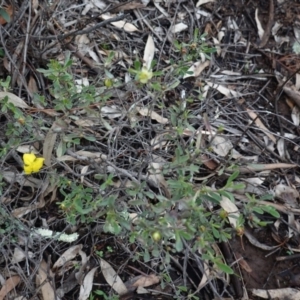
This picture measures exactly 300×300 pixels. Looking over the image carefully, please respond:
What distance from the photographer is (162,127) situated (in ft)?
6.81

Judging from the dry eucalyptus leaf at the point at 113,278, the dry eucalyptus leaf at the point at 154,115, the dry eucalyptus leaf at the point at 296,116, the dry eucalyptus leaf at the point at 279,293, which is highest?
the dry eucalyptus leaf at the point at 154,115

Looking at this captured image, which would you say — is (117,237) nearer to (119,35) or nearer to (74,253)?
(74,253)

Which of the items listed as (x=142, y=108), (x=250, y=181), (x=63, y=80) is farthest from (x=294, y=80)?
(x=63, y=80)

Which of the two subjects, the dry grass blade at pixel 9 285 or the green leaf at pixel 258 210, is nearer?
the green leaf at pixel 258 210

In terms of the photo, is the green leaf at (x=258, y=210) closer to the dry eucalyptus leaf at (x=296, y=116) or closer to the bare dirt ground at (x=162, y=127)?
the bare dirt ground at (x=162, y=127)

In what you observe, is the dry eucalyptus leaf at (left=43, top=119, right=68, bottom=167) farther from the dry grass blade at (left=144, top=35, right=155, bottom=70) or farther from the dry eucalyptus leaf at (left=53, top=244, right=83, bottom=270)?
the dry grass blade at (left=144, top=35, right=155, bottom=70)

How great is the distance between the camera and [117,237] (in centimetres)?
200

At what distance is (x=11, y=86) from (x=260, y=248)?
1208mm

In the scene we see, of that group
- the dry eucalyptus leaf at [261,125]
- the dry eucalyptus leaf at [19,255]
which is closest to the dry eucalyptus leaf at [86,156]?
the dry eucalyptus leaf at [19,255]

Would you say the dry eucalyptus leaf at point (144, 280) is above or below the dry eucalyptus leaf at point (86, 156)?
below

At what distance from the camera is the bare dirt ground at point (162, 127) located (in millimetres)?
1972

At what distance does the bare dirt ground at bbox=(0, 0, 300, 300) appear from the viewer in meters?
1.97

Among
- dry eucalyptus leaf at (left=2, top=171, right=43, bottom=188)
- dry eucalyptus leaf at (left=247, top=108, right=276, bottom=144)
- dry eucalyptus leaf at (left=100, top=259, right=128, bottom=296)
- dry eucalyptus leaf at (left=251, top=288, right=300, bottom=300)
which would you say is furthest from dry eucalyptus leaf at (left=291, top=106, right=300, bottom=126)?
dry eucalyptus leaf at (left=2, top=171, right=43, bottom=188)

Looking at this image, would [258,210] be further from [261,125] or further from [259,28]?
[259,28]
